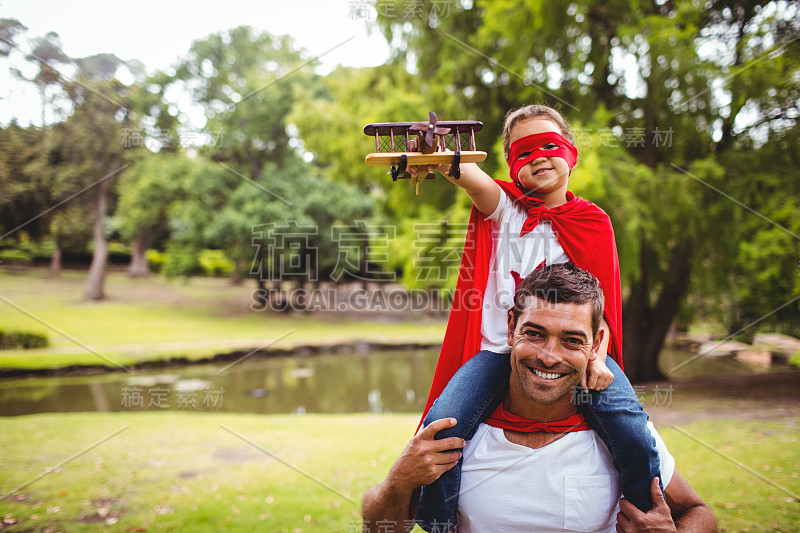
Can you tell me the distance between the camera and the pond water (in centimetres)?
1147

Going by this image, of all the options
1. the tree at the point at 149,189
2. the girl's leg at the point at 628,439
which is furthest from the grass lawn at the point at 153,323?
the girl's leg at the point at 628,439

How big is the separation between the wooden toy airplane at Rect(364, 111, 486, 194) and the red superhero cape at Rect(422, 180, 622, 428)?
50cm

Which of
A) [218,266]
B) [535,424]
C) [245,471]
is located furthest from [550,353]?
[218,266]

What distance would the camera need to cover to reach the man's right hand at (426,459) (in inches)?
82.4

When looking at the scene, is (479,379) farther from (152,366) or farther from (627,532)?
(152,366)

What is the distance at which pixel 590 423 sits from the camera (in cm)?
228

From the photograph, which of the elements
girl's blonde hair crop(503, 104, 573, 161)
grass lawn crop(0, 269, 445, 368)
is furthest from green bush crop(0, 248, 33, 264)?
girl's blonde hair crop(503, 104, 573, 161)

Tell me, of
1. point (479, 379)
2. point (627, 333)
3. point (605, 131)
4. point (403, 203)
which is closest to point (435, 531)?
point (479, 379)

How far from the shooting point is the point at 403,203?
12023mm

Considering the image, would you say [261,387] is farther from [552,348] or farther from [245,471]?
[552,348]

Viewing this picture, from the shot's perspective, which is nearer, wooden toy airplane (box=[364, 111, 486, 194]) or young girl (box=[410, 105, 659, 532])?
wooden toy airplane (box=[364, 111, 486, 194])

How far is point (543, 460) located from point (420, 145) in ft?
4.39

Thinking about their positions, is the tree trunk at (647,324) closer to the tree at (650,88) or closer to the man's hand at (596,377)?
the tree at (650,88)

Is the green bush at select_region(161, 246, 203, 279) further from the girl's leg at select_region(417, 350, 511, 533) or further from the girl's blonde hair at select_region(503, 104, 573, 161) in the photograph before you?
the girl's leg at select_region(417, 350, 511, 533)
